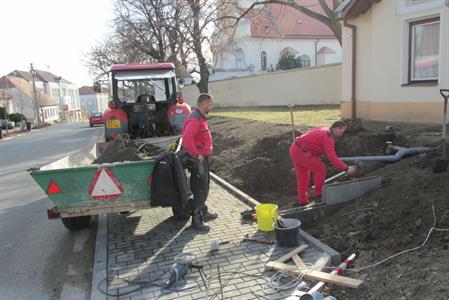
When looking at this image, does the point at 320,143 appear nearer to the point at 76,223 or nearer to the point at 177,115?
the point at 76,223

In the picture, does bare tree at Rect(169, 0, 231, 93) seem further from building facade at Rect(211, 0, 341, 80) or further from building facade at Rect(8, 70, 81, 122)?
building facade at Rect(8, 70, 81, 122)

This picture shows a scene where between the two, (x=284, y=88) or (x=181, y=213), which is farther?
(x=284, y=88)

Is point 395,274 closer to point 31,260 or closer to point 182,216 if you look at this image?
point 182,216

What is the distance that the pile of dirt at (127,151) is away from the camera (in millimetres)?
6973

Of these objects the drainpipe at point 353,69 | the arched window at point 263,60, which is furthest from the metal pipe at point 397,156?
the arched window at point 263,60

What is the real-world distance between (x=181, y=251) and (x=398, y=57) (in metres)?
9.58

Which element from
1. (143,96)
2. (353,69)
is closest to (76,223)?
(143,96)

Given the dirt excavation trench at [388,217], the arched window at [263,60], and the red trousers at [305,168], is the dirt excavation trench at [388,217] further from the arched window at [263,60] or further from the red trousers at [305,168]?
the arched window at [263,60]

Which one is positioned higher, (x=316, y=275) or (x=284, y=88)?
(x=284, y=88)

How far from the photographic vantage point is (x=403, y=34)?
1182 centimetres

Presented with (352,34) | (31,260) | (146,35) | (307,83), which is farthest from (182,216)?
(146,35)

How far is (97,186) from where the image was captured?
5344 mm

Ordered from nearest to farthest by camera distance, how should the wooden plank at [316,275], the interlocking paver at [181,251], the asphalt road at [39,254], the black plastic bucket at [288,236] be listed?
the wooden plank at [316,275] < the interlocking paver at [181,251] < the asphalt road at [39,254] < the black plastic bucket at [288,236]

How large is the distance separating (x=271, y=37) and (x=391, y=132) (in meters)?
42.8
